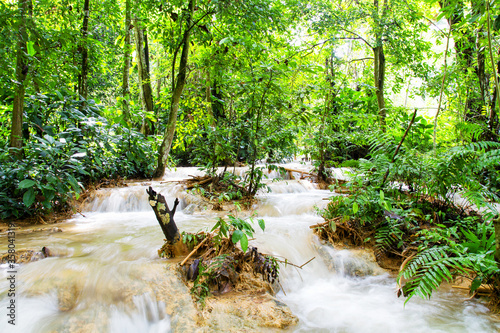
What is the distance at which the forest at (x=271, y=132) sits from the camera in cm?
272

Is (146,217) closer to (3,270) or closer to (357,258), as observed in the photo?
(3,270)

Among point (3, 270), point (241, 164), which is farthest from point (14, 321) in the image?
point (241, 164)

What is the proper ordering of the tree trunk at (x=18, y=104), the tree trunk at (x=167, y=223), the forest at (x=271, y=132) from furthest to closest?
1. the tree trunk at (x=18, y=104)
2. the forest at (x=271, y=132)
3. the tree trunk at (x=167, y=223)

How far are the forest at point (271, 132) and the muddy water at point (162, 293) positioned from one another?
0.83 feet

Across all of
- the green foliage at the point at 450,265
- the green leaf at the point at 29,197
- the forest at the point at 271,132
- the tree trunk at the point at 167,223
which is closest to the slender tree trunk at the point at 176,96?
the forest at the point at 271,132

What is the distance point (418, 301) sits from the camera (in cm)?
256

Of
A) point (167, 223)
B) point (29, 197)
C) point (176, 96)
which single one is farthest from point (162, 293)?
point (176, 96)

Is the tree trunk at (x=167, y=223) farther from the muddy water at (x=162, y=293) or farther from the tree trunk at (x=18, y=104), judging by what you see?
the tree trunk at (x=18, y=104)

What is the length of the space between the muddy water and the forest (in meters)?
0.25

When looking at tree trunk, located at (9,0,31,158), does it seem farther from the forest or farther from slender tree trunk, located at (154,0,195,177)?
slender tree trunk, located at (154,0,195,177)

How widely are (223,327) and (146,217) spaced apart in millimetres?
3537

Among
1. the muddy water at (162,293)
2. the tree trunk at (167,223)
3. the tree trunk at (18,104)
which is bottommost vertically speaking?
the muddy water at (162,293)

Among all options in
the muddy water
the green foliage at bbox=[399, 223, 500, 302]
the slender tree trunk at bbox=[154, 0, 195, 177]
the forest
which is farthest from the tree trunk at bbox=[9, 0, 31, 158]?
the green foliage at bbox=[399, 223, 500, 302]

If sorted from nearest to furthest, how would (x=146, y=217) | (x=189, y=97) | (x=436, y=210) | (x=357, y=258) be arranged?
(x=357, y=258) < (x=436, y=210) < (x=146, y=217) < (x=189, y=97)
